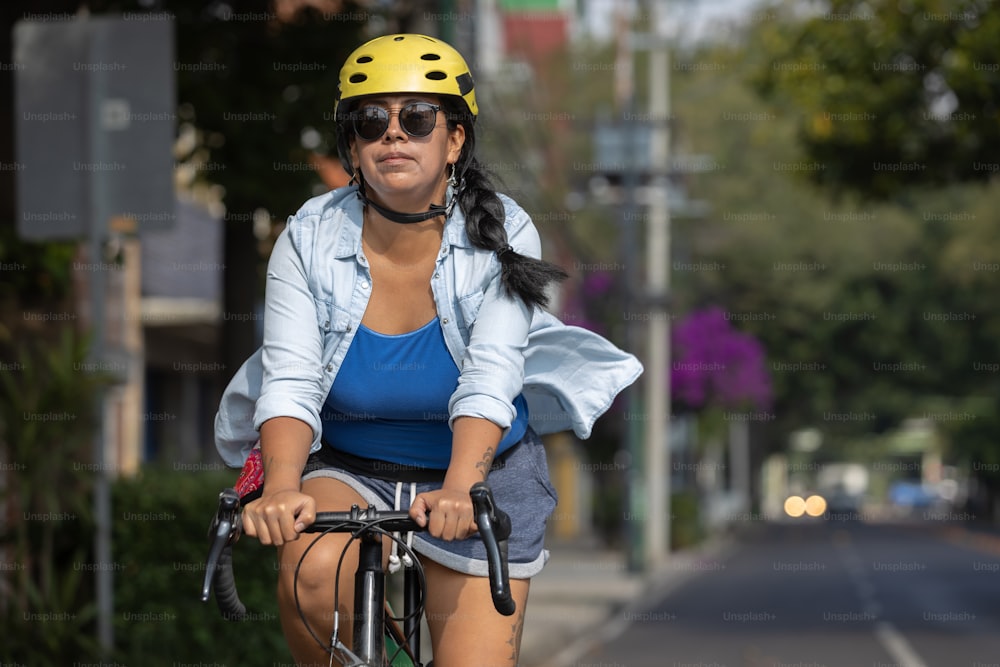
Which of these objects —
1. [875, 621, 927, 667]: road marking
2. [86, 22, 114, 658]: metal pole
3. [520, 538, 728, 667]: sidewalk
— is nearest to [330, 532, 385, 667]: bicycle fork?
[86, 22, 114, 658]: metal pole

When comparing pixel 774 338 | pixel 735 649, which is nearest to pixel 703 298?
pixel 774 338

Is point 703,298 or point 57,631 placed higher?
point 703,298

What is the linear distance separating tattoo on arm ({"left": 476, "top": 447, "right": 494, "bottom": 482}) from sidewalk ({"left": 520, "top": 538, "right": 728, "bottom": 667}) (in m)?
6.36

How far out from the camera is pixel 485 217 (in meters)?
3.67

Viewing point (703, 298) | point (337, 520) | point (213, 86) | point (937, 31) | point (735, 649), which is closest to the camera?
point (337, 520)

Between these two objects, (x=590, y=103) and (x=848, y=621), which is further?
(x=590, y=103)

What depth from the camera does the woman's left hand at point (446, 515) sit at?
3129 mm

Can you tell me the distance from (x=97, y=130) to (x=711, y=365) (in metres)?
26.8

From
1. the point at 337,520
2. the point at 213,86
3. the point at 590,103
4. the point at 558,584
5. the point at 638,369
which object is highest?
the point at 590,103

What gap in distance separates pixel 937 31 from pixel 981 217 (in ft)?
88.4

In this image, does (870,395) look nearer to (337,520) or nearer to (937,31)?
(937,31)

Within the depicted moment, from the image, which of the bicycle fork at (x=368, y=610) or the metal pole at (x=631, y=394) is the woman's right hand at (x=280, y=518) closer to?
the bicycle fork at (x=368, y=610)

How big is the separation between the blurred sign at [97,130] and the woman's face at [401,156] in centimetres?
351

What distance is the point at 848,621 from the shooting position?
657 inches
